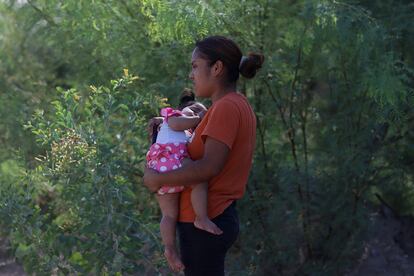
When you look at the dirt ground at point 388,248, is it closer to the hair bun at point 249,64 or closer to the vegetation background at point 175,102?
the vegetation background at point 175,102

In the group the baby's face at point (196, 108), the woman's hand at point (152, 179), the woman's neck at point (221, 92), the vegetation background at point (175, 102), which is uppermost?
the woman's neck at point (221, 92)

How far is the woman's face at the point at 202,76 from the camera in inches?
137

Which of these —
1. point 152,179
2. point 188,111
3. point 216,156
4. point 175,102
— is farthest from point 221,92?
point 175,102

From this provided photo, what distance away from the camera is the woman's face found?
347 centimetres

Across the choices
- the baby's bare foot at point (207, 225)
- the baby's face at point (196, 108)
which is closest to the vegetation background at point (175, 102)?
the baby's face at point (196, 108)

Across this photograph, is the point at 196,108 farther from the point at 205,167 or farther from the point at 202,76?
the point at 205,167

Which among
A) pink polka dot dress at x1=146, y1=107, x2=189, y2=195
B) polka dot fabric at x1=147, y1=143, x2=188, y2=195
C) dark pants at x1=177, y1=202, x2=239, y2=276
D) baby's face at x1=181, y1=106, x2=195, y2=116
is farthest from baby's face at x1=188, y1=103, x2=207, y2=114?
dark pants at x1=177, y1=202, x2=239, y2=276

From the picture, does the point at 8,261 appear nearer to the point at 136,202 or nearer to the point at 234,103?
the point at 136,202

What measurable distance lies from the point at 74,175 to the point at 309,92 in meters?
2.17

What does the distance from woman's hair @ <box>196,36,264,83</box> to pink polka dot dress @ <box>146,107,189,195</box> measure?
28 centimetres

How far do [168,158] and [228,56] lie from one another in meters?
0.49

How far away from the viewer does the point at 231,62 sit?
3477 millimetres

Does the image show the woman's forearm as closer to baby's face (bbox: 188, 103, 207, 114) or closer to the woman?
the woman

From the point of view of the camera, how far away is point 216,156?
328 cm
